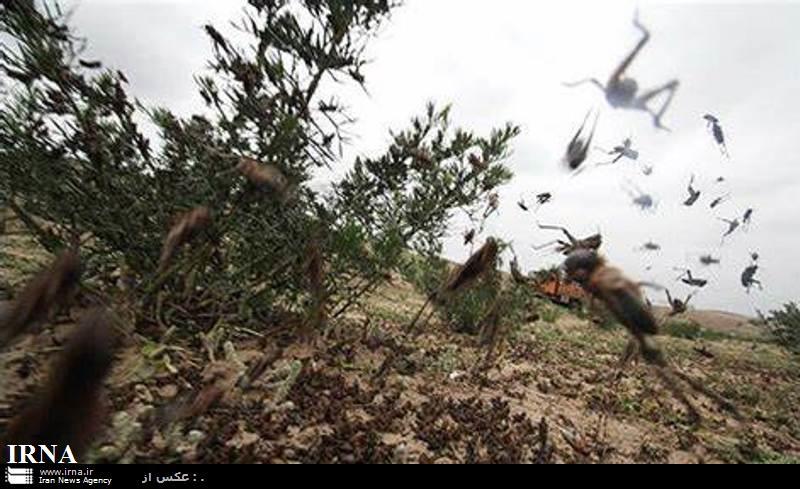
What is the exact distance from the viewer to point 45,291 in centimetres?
230

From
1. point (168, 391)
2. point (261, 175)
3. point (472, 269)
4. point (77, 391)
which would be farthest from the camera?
point (261, 175)

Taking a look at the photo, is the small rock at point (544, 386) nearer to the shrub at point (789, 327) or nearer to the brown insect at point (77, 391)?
the brown insect at point (77, 391)

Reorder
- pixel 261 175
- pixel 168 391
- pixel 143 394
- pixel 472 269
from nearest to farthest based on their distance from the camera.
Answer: pixel 472 269, pixel 143 394, pixel 168 391, pixel 261 175

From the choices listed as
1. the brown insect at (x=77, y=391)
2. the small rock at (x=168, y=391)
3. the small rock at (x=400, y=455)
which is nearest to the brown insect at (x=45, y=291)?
the brown insect at (x=77, y=391)

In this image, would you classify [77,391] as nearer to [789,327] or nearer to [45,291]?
[45,291]

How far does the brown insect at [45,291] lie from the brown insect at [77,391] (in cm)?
71

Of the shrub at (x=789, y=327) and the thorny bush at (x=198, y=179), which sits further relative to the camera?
the shrub at (x=789, y=327)

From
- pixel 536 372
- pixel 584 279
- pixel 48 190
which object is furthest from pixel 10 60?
pixel 536 372

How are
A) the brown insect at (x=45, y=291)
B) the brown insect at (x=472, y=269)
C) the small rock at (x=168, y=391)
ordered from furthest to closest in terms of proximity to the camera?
the small rock at (x=168, y=391), the brown insect at (x=472, y=269), the brown insect at (x=45, y=291)

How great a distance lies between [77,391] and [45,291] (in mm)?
869

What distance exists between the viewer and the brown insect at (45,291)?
228 cm

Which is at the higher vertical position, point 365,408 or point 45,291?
point 45,291

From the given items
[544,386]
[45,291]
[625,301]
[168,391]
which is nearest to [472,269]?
[625,301]

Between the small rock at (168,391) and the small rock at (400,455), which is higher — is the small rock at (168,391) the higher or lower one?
→ the higher one
